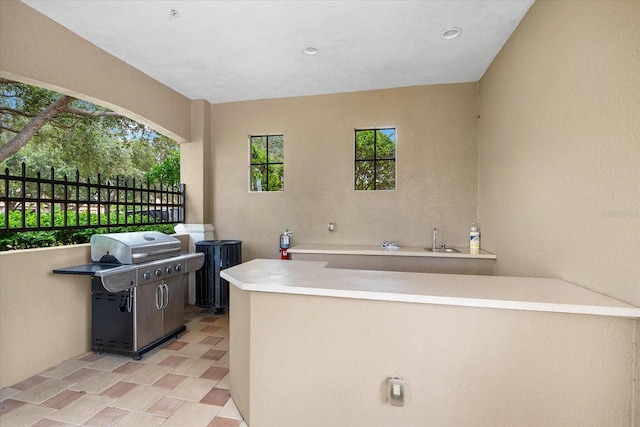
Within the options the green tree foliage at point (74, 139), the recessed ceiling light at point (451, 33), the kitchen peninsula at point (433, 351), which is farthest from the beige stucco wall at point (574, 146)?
the green tree foliage at point (74, 139)

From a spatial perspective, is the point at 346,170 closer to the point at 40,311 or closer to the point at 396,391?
the point at 396,391

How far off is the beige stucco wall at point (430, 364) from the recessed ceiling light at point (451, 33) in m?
2.54

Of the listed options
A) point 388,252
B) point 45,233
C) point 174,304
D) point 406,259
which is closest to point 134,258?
point 174,304

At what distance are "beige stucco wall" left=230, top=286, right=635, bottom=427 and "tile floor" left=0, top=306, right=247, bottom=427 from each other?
467 millimetres

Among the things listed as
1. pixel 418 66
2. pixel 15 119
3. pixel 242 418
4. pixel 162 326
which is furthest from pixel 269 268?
pixel 15 119

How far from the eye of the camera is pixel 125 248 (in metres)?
2.72

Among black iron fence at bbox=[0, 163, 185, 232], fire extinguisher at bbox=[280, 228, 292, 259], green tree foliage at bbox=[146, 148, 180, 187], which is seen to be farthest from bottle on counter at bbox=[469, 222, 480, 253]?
green tree foliage at bbox=[146, 148, 180, 187]

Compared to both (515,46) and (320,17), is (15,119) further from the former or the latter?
(515,46)

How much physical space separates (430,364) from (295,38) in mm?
2960

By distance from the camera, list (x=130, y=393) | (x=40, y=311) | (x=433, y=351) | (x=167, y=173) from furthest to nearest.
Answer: (x=167, y=173), (x=40, y=311), (x=130, y=393), (x=433, y=351)

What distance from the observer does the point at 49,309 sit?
2.57m

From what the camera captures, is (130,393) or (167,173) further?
(167,173)

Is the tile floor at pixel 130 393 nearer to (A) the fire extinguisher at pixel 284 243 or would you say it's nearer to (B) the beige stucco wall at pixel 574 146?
(A) the fire extinguisher at pixel 284 243

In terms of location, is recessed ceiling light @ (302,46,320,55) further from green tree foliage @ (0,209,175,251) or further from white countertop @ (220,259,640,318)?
green tree foliage @ (0,209,175,251)
